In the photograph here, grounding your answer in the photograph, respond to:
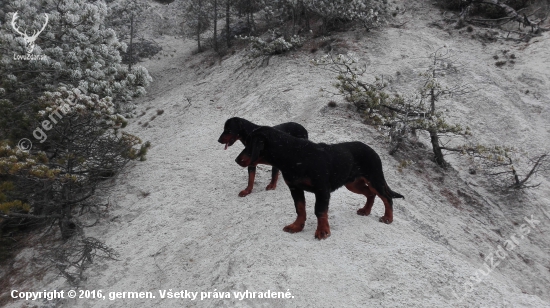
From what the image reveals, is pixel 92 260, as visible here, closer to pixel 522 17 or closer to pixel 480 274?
pixel 480 274

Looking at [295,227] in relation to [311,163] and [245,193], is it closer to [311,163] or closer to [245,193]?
[311,163]

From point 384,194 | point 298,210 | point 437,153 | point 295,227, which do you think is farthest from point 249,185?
point 437,153

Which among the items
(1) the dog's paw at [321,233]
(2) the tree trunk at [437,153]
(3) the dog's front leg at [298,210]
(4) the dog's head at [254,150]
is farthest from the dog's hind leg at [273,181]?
(2) the tree trunk at [437,153]

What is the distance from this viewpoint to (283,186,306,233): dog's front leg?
484 centimetres

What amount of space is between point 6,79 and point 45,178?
5.08m

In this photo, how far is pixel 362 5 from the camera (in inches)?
667

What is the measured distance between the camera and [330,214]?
5.87 meters

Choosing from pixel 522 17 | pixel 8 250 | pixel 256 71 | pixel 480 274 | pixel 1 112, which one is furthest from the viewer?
pixel 522 17

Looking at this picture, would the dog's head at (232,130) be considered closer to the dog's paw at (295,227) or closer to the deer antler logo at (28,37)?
the dog's paw at (295,227)

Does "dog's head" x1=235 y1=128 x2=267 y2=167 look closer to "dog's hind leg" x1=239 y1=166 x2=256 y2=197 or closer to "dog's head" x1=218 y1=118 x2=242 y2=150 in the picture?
"dog's head" x1=218 y1=118 x2=242 y2=150

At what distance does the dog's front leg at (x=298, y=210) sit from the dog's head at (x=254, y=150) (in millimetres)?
682

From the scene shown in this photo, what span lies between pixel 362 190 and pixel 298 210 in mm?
1256

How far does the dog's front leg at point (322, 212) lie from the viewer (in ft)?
15.3

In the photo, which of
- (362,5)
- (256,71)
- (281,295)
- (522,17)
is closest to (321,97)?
(256,71)
